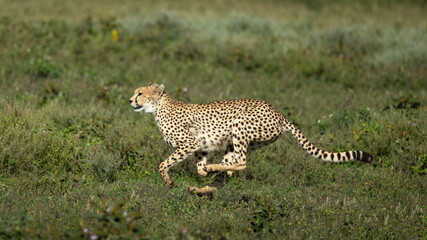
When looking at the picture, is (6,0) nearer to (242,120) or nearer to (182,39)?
(182,39)

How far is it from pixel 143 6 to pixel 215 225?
13.8 meters

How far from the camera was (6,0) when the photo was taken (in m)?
18.4

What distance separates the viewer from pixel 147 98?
23.0ft

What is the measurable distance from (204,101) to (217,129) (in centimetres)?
379

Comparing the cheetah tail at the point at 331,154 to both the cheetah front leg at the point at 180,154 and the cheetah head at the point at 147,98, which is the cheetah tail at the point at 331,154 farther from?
the cheetah head at the point at 147,98

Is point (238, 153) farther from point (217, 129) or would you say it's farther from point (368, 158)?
point (368, 158)

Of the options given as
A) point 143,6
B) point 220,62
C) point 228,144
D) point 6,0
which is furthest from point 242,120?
point 6,0

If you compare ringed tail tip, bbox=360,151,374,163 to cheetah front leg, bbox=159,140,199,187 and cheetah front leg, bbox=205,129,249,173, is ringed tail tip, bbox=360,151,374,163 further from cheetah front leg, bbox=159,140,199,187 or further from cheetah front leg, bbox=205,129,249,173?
cheetah front leg, bbox=159,140,199,187

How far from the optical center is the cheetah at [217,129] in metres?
6.53

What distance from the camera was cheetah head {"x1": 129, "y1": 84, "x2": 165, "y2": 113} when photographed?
6996 millimetres

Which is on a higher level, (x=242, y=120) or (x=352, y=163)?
(x=242, y=120)

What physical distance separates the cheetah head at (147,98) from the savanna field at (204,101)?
32.7 inches

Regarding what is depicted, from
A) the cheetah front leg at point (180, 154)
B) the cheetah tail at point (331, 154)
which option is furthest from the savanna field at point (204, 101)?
the cheetah tail at point (331, 154)

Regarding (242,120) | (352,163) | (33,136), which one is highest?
(242,120)
